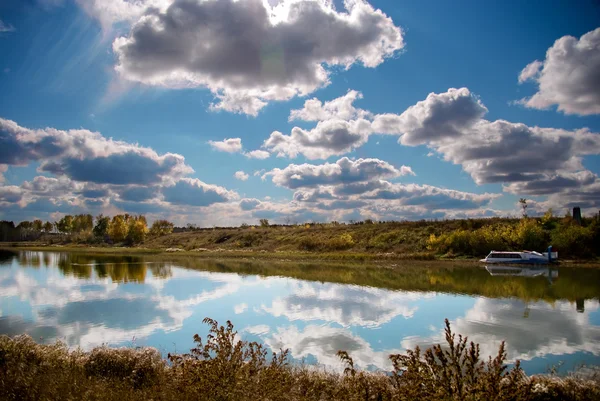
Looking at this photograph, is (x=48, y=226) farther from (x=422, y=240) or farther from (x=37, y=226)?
(x=422, y=240)

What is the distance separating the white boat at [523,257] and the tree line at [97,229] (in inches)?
3645

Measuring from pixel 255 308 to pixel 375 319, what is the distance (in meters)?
5.87

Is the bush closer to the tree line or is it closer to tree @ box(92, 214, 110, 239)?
the tree line

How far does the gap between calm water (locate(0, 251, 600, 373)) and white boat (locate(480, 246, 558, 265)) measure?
6815 millimetres

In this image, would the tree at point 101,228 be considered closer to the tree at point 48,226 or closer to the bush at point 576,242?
the tree at point 48,226

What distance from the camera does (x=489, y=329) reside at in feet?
45.8

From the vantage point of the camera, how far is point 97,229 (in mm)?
136250

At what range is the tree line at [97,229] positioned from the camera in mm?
110750

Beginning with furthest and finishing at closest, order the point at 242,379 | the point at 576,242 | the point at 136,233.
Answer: the point at 136,233 < the point at 576,242 < the point at 242,379

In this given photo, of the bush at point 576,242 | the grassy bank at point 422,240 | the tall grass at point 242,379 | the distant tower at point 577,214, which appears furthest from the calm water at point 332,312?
the distant tower at point 577,214

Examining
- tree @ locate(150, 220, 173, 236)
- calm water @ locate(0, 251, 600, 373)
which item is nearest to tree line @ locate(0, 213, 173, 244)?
tree @ locate(150, 220, 173, 236)

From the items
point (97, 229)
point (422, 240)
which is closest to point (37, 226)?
point (97, 229)

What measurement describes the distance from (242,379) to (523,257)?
39.7m

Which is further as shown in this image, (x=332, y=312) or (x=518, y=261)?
(x=518, y=261)
